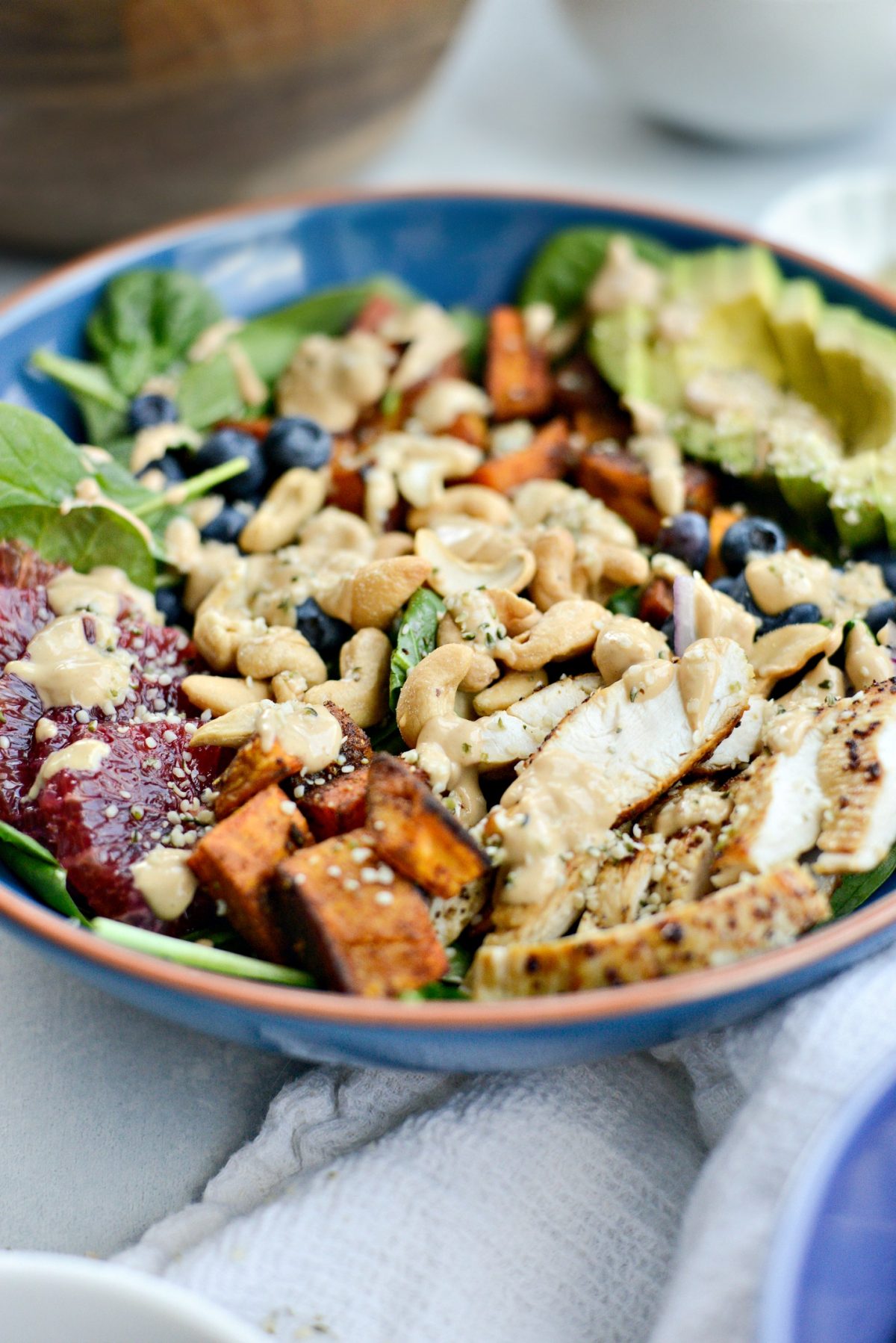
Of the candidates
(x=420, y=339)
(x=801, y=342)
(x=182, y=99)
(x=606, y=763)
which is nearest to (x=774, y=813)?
(x=606, y=763)

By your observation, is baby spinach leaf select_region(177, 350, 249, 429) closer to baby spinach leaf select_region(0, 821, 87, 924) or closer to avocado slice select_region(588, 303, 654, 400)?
avocado slice select_region(588, 303, 654, 400)

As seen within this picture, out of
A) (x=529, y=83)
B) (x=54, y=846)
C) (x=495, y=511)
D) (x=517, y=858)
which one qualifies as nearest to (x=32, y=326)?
(x=495, y=511)

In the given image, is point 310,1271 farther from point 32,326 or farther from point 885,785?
point 32,326

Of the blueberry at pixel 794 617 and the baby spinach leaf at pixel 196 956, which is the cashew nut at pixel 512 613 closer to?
the blueberry at pixel 794 617

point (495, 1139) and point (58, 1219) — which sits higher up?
point (495, 1139)

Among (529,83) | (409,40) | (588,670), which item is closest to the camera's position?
(588,670)

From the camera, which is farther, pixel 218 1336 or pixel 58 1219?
pixel 58 1219

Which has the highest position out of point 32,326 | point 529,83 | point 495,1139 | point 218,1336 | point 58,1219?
point 529,83
